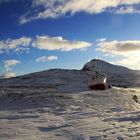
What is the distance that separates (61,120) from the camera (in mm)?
18688

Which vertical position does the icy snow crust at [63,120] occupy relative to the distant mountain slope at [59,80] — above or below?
below

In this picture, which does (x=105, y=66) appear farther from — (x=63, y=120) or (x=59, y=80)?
(x=63, y=120)

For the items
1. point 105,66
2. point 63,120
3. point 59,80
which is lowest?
point 63,120

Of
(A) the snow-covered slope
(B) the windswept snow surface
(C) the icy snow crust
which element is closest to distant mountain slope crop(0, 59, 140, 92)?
Result: (A) the snow-covered slope

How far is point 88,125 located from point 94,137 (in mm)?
2931

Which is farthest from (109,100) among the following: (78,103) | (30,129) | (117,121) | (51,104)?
(30,129)

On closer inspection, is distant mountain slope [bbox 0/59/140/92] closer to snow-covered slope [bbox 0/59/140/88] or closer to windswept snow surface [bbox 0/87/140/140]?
snow-covered slope [bbox 0/59/140/88]

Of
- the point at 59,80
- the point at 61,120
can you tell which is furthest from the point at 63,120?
the point at 59,80

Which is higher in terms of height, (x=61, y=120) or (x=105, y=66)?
(x=105, y=66)

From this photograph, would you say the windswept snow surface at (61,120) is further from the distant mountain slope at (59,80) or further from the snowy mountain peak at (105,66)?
the snowy mountain peak at (105,66)

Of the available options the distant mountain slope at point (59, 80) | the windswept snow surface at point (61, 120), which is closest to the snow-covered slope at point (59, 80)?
the distant mountain slope at point (59, 80)

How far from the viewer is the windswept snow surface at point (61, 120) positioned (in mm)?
14680

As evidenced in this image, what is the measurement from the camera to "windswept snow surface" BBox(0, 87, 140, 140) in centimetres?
1468

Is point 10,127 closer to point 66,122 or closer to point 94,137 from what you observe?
point 66,122
